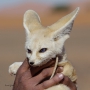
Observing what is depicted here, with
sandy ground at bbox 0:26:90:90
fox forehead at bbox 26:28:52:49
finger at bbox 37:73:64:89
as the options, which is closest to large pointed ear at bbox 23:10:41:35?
fox forehead at bbox 26:28:52:49

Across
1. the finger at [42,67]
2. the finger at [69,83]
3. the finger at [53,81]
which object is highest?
the finger at [42,67]

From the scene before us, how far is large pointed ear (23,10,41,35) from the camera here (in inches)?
131

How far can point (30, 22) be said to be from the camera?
3.47 metres

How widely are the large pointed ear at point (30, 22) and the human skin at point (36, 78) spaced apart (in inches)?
12.7

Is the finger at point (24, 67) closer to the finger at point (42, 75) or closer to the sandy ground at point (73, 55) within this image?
the finger at point (42, 75)

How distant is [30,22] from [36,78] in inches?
19.3

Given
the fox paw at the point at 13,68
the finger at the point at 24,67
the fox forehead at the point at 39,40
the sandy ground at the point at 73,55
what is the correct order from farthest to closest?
the sandy ground at the point at 73,55 < the fox paw at the point at 13,68 < the finger at the point at 24,67 < the fox forehead at the point at 39,40

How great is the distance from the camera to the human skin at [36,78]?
127 inches

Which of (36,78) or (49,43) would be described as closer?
(49,43)

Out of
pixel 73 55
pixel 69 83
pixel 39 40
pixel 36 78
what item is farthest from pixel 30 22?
pixel 73 55

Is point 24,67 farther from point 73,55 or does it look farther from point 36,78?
point 73,55

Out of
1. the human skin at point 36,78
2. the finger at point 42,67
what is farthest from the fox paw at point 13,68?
the finger at point 42,67

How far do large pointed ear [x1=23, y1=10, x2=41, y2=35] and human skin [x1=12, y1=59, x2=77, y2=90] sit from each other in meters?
0.32

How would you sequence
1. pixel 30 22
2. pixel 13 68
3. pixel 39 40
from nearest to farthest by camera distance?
pixel 39 40 < pixel 30 22 < pixel 13 68
